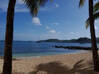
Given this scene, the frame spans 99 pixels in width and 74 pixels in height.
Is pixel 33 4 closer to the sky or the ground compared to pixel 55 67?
closer to the sky

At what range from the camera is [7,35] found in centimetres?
512

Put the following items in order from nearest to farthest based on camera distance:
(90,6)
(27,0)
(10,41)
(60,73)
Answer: (10,41) < (27,0) < (90,6) < (60,73)

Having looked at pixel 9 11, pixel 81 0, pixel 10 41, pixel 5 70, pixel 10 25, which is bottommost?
pixel 5 70

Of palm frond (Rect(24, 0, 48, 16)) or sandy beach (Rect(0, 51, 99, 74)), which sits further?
sandy beach (Rect(0, 51, 99, 74))

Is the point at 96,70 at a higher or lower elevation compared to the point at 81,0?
lower

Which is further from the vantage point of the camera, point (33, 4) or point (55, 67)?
point (55, 67)

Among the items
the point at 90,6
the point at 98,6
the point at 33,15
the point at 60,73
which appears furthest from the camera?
the point at 98,6

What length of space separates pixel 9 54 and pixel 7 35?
2.40 feet

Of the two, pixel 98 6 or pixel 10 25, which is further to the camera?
pixel 98 6

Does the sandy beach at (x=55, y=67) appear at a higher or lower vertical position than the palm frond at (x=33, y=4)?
lower

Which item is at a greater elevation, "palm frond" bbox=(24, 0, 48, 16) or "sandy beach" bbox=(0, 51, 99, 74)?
"palm frond" bbox=(24, 0, 48, 16)

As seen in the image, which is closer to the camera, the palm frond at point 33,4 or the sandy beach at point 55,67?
the palm frond at point 33,4

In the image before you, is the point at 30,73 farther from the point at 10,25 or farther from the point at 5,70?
the point at 10,25

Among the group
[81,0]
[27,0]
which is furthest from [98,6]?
[27,0]
